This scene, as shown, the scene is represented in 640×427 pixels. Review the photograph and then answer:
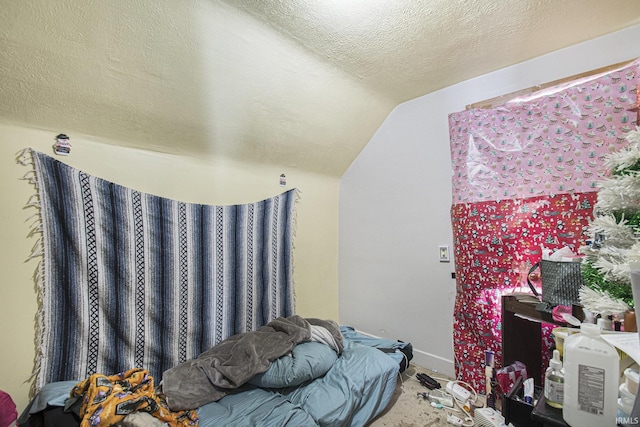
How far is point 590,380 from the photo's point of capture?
805 mm

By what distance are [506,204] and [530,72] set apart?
916 millimetres

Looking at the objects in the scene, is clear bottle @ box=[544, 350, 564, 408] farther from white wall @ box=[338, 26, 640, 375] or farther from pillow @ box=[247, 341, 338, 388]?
white wall @ box=[338, 26, 640, 375]

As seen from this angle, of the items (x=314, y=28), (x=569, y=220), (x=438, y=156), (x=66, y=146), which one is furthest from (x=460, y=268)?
(x=66, y=146)

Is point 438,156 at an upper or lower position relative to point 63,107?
lower

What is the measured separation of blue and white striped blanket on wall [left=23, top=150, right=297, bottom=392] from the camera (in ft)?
5.16

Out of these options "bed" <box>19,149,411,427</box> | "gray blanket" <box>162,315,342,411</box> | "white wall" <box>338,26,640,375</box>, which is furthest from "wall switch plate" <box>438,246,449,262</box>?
"gray blanket" <box>162,315,342,411</box>

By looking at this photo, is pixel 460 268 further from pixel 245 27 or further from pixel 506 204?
pixel 245 27

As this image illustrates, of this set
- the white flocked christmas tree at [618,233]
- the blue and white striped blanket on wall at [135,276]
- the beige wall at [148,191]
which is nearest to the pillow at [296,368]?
the blue and white striped blanket on wall at [135,276]

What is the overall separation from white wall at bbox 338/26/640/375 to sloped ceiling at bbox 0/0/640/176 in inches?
Answer: 6.4

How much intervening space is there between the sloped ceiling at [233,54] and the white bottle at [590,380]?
1583 mm

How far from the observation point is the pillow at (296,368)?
172 cm

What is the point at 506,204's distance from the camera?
6.56 feet

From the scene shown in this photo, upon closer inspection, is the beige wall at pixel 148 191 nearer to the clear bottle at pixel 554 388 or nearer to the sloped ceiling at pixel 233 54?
the sloped ceiling at pixel 233 54

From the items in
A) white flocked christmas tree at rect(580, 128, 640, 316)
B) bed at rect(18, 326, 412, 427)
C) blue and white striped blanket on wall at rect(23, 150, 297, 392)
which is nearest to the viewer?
white flocked christmas tree at rect(580, 128, 640, 316)
